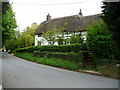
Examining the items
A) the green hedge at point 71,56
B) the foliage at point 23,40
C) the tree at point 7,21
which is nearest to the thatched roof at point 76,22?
the foliage at point 23,40

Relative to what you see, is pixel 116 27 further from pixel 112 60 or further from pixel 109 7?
pixel 112 60

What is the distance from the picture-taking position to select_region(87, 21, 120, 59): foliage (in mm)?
11438

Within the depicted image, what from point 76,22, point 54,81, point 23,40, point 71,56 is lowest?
point 54,81

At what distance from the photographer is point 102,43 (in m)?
12.0

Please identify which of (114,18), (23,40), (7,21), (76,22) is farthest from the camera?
(23,40)

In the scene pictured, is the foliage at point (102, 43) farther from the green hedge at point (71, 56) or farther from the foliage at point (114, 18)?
the foliage at point (114, 18)

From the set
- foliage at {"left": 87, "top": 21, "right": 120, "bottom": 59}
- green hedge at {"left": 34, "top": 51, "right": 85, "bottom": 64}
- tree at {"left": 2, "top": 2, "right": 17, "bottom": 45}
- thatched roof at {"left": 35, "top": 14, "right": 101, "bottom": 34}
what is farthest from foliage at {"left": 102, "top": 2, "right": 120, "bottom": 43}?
thatched roof at {"left": 35, "top": 14, "right": 101, "bottom": 34}

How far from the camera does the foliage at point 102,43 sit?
37.5 ft

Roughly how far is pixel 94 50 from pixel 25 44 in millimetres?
26581

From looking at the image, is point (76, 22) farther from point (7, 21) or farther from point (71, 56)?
point (7, 21)

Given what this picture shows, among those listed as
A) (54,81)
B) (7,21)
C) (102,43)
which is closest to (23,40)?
(7,21)

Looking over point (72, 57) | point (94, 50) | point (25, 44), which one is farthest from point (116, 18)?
point (25, 44)

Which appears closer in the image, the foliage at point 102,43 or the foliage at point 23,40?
the foliage at point 102,43

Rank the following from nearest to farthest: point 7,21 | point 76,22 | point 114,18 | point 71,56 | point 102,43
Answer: point 114,18 < point 102,43 < point 71,56 < point 7,21 < point 76,22
